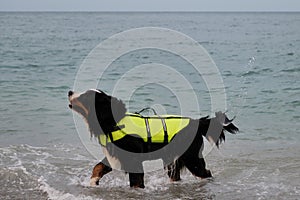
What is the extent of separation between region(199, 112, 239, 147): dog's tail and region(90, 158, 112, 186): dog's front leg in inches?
52.1

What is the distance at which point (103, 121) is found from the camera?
6.41 metres

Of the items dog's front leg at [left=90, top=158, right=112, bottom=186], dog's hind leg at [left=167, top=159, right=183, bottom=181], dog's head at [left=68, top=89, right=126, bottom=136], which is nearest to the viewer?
dog's head at [left=68, top=89, right=126, bottom=136]

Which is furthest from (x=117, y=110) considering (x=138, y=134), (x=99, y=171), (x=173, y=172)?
(x=173, y=172)

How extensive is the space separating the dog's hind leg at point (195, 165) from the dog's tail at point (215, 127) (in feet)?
1.07

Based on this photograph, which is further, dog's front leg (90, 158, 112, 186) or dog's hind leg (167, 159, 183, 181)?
dog's hind leg (167, 159, 183, 181)

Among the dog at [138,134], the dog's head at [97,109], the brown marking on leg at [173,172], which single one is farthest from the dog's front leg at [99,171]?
the brown marking on leg at [173,172]

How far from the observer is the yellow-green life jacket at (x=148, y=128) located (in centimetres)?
640

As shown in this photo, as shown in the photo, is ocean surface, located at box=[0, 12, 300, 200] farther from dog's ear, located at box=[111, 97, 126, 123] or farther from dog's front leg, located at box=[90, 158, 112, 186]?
dog's ear, located at box=[111, 97, 126, 123]

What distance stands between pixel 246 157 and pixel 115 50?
2035 centimetres

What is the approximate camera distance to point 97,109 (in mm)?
6363

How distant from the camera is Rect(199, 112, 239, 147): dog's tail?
6715mm

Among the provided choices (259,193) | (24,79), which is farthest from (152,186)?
(24,79)

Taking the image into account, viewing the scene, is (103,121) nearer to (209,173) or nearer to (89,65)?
(209,173)

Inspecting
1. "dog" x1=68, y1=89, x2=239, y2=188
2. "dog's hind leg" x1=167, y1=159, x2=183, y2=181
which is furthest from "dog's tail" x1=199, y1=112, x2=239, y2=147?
"dog's hind leg" x1=167, y1=159, x2=183, y2=181
